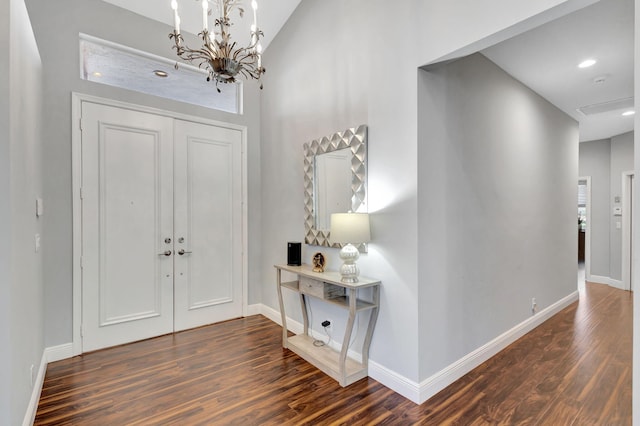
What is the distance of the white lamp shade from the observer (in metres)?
2.42

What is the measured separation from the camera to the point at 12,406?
162cm

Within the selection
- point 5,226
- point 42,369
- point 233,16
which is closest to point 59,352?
point 42,369

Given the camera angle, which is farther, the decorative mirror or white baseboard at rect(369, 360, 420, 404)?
the decorative mirror

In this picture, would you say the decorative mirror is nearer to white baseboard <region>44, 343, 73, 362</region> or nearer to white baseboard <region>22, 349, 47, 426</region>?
white baseboard <region>22, 349, 47, 426</region>

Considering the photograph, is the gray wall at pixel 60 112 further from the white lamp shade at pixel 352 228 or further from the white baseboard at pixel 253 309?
the white lamp shade at pixel 352 228

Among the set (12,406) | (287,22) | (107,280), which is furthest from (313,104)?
(12,406)

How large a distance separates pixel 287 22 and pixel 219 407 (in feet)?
13.4

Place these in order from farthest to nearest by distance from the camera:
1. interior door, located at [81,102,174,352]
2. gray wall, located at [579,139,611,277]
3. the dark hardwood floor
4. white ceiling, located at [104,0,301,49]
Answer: gray wall, located at [579,139,611,277] < white ceiling, located at [104,0,301,49] < interior door, located at [81,102,174,352] < the dark hardwood floor

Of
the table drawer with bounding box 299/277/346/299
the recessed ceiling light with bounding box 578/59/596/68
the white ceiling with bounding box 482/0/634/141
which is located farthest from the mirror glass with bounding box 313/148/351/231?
the recessed ceiling light with bounding box 578/59/596/68

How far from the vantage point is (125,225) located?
328 centimetres

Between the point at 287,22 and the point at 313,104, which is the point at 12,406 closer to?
the point at 313,104

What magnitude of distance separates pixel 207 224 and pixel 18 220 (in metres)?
2.06

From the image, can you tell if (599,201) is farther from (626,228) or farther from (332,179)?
(332,179)

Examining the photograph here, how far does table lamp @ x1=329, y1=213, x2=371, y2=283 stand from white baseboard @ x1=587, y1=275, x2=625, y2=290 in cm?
589
